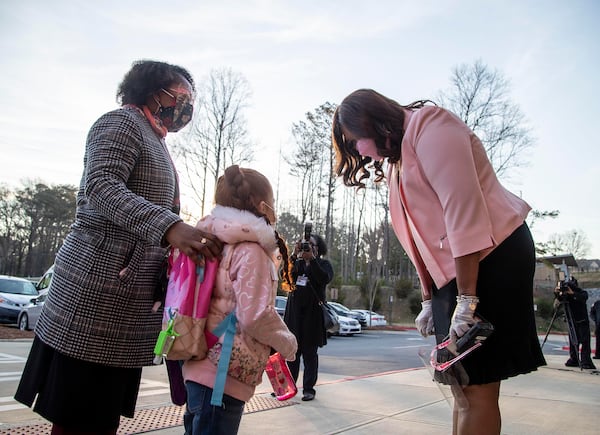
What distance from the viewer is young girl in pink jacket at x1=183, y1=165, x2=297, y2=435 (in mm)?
1859

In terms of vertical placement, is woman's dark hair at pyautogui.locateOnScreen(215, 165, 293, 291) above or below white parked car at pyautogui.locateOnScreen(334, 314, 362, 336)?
above

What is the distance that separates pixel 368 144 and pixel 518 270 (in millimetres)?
770

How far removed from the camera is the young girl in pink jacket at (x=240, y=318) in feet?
6.10

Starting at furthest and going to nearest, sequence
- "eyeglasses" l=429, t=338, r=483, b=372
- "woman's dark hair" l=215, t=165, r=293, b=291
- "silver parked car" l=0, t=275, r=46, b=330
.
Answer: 1. "silver parked car" l=0, t=275, r=46, b=330
2. "woman's dark hair" l=215, t=165, r=293, b=291
3. "eyeglasses" l=429, t=338, r=483, b=372

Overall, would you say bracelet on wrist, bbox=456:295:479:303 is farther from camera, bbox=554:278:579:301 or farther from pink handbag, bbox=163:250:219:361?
camera, bbox=554:278:579:301

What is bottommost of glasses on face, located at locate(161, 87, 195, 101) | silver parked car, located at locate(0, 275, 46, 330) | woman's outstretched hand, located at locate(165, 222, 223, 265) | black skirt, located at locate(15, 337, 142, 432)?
silver parked car, located at locate(0, 275, 46, 330)

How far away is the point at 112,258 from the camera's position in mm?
1894

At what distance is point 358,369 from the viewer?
848 centimetres

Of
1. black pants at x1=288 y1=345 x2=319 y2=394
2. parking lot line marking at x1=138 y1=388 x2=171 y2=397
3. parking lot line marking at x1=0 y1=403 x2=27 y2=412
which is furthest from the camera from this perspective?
black pants at x1=288 y1=345 x2=319 y2=394

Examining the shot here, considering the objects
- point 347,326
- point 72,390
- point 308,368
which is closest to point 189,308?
point 72,390

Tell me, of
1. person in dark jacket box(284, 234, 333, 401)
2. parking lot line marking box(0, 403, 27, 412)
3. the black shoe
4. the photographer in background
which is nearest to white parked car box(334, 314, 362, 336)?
the photographer in background

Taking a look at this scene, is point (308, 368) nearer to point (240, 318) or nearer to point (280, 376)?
point (280, 376)

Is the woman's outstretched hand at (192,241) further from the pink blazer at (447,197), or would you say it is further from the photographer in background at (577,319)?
the photographer in background at (577,319)

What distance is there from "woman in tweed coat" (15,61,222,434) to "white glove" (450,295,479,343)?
2.89 ft
